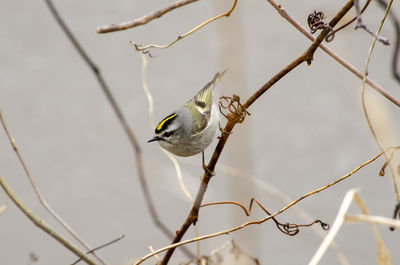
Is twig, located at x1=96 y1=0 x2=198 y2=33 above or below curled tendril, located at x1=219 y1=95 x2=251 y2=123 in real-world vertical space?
above

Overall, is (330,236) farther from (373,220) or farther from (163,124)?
(163,124)

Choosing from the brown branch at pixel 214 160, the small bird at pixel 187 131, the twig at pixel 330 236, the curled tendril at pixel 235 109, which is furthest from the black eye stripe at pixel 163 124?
the twig at pixel 330 236

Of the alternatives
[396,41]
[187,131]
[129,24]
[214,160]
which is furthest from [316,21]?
[187,131]

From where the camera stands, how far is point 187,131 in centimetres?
305

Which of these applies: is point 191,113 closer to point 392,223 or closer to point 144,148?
point 144,148

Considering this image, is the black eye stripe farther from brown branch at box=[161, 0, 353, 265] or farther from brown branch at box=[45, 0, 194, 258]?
brown branch at box=[161, 0, 353, 265]

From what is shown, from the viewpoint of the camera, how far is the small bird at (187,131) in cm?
296

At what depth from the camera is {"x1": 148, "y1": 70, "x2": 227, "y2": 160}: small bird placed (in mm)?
2965

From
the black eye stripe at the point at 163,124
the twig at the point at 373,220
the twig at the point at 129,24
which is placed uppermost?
the twig at the point at 129,24

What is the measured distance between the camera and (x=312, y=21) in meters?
1.45

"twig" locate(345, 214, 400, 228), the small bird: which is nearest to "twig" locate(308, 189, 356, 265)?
"twig" locate(345, 214, 400, 228)

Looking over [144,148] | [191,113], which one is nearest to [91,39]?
[144,148]

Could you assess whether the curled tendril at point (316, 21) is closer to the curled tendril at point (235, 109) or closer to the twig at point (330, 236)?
the curled tendril at point (235, 109)

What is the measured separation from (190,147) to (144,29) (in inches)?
89.6
